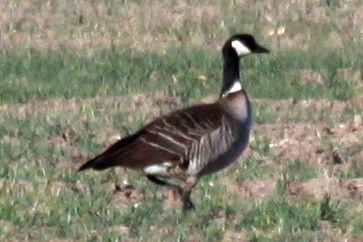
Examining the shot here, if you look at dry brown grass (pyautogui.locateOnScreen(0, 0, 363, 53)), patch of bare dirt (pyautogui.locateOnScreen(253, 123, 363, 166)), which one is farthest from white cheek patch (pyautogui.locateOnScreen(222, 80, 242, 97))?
dry brown grass (pyautogui.locateOnScreen(0, 0, 363, 53))

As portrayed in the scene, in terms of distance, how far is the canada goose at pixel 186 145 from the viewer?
10.0m

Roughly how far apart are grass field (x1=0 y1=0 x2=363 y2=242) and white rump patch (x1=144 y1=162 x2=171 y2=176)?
0.68ft

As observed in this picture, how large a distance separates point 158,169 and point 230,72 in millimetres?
1307

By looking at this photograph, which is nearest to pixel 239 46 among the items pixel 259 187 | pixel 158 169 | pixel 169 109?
pixel 259 187

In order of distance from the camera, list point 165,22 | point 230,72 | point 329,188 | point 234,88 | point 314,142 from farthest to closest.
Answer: point 165,22 < point 314,142 < point 230,72 < point 234,88 < point 329,188

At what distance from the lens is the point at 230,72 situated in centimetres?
1112

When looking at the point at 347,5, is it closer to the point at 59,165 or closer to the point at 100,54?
the point at 100,54

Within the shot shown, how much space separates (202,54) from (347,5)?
4.40 m

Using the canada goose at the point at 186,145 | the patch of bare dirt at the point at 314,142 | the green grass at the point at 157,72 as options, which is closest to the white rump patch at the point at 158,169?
the canada goose at the point at 186,145

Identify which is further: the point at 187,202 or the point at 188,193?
the point at 188,193

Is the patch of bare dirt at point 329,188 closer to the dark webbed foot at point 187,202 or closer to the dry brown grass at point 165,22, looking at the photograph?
the dark webbed foot at point 187,202

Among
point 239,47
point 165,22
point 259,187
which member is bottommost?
point 165,22

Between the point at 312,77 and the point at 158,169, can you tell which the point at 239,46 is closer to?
the point at 158,169

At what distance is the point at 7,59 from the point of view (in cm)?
1809
